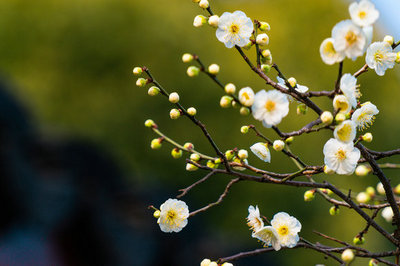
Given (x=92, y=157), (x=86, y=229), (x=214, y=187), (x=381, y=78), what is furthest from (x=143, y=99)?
(x=381, y=78)

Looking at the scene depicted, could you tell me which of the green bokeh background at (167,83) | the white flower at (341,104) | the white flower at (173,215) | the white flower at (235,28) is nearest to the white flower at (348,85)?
the white flower at (341,104)

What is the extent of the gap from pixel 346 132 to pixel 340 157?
0.33ft

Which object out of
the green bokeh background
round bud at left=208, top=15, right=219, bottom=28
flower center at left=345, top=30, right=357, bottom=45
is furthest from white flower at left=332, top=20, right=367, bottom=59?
the green bokeh background

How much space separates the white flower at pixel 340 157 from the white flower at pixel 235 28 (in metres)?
0.27

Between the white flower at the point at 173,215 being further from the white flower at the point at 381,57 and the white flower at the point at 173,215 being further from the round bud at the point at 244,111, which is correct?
the white flower at the point at 381,57

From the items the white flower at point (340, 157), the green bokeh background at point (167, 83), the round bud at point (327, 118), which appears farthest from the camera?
the green bokeh background at point (167, 83)

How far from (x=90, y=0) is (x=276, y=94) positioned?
160 inches

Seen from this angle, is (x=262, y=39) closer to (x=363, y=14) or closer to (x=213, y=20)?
(x=213, y=20)

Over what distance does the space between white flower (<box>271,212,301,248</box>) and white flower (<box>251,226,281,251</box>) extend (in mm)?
22

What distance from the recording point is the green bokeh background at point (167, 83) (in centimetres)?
397

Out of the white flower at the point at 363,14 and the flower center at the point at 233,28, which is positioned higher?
the flower center at the point at 233,28

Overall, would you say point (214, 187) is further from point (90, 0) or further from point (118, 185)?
point (90, 0)

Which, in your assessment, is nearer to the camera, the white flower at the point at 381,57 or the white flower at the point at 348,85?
the white flower at the point at 348,85

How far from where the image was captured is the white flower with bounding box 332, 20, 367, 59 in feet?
2.48
